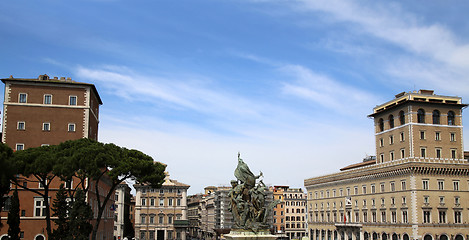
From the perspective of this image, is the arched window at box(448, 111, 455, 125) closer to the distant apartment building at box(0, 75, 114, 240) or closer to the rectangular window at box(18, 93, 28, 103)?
the distant apartment building at box(0, 75, 114, 240)

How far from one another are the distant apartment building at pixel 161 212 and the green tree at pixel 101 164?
5601 centimetres

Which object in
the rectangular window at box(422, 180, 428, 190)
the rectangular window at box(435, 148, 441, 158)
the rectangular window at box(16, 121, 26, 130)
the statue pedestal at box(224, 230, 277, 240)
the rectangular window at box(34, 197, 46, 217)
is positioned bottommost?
the statue pedestal at box(224, 230, 277, 240)

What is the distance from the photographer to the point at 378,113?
88438 millimetres

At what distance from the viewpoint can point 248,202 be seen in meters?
28.2

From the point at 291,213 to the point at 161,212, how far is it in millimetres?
46822

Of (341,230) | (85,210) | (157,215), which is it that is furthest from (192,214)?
(85,210)

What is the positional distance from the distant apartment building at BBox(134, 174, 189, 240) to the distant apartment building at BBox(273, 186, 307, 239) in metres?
37.7

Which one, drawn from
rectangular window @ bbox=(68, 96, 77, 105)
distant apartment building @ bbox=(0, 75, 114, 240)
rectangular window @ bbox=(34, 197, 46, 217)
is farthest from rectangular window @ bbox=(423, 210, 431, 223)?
rectangular window @ bbox=(34, 197, 46, 217)

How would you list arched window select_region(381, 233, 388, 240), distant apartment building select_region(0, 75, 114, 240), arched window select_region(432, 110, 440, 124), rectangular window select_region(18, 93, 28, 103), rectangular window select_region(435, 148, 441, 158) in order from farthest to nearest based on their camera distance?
arched window select_region(432, 110, 440, 124)
arched window select_region(381, 233, 388, 240)
rectangular window select_region(435, 148, 441, 158)
rectangular window select_region(18, 93, 28, 103)
distant apartment building select_region(0, 75, 114, 240)

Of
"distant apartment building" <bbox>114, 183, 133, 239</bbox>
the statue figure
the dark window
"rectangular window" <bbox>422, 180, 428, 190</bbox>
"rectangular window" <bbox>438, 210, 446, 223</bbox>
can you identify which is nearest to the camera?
the statue figure

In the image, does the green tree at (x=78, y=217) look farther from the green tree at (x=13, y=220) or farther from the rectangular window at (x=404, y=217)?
the rectangular window at (x=404, y=217)

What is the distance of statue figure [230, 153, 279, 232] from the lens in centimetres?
2775

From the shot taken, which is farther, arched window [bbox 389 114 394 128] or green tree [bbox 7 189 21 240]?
arched window [bbox 389 114 394 128]

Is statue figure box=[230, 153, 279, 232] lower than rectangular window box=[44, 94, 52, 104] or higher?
lower
